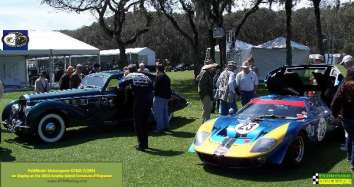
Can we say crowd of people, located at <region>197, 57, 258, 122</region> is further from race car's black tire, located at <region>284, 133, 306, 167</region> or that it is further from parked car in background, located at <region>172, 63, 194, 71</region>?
parked car in background, located at <region>172, 63, 194, 71</region>

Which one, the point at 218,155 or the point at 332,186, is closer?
the point at 332,186

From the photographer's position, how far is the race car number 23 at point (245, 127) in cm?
812

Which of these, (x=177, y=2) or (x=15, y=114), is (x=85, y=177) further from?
(x=177, y=2)

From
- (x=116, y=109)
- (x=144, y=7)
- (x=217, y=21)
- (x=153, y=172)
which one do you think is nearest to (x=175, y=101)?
(x=116, y=109)

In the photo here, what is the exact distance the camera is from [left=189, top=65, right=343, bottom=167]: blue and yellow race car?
768cm

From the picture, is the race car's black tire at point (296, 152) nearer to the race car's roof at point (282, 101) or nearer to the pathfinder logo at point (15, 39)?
the race car's roof at point (282, 101)

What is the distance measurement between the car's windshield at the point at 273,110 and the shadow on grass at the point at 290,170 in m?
0.69

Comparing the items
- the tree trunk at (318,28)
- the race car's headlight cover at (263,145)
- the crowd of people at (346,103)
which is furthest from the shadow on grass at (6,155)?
the tree trunk at (318,28)

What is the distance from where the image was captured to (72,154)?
988 cm

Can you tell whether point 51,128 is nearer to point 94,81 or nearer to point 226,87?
point 94,81

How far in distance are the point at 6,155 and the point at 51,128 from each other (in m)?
1.51

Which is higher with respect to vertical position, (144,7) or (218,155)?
(144,7)

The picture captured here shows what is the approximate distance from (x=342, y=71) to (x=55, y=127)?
6.49 meters

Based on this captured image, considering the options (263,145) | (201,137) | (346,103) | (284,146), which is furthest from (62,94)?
(346,103)
